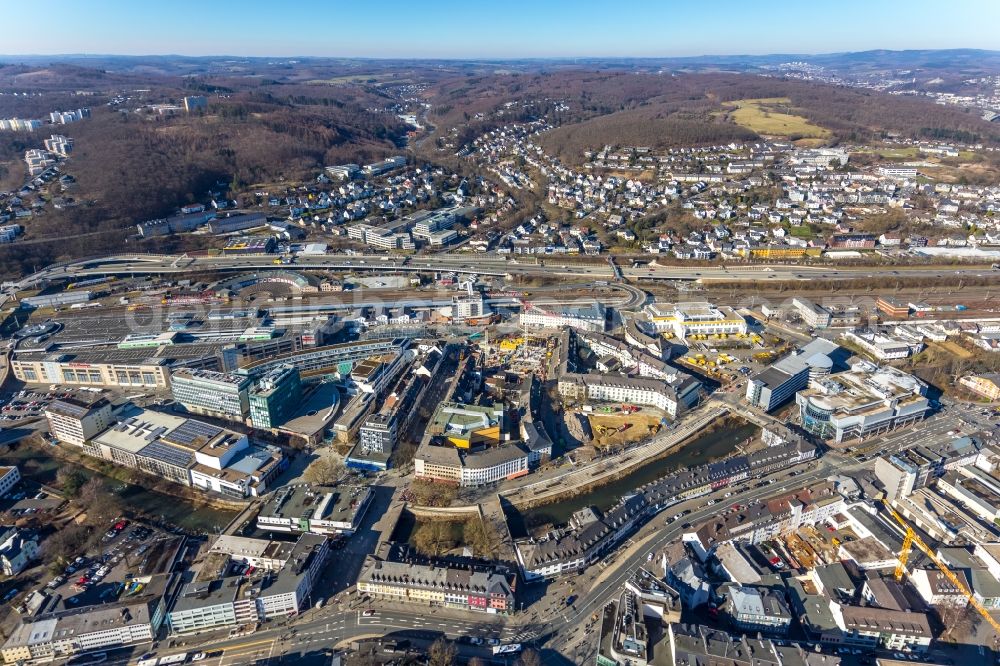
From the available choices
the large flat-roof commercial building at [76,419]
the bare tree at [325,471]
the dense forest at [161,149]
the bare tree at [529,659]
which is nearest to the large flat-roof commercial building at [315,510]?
the bare tree at [325,471]

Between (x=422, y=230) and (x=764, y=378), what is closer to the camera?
(x=764, y=378)

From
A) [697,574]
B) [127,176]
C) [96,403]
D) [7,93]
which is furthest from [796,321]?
[7,93]

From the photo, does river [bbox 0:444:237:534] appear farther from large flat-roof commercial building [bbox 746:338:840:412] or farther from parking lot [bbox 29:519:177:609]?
large flat-roof commercial building [bbox 746:338:840:412]

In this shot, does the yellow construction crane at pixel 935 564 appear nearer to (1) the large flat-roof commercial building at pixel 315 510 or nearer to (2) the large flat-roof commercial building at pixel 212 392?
(1) the large flat-roof commercial building at pixel 315 510

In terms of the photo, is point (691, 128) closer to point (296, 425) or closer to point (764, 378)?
point (764, 378)

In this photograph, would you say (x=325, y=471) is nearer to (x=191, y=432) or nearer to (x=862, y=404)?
(x=191, y=432)

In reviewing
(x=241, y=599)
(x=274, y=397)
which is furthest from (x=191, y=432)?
(x=241, y=599)
